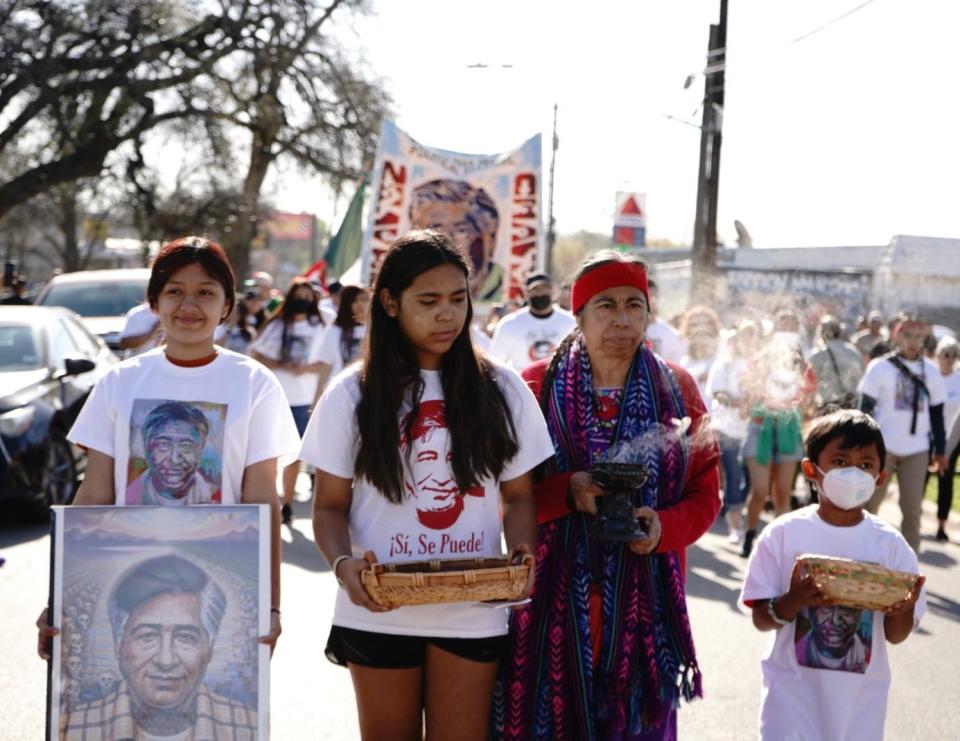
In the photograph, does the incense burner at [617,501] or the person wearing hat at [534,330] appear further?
the person wearing hat at [534,330]

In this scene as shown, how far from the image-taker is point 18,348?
1016 centimetres

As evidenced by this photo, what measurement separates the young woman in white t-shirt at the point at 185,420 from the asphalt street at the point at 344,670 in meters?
2.10

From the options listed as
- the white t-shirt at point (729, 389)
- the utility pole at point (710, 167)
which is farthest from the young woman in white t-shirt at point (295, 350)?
the utility pole at point (710, 167)

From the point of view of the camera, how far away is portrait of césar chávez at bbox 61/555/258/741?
3062mm

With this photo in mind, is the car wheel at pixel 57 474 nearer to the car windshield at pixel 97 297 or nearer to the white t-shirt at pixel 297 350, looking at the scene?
the white t-shirt at pixel 297 350

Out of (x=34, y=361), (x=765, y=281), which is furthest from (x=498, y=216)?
(x=765, y=281)

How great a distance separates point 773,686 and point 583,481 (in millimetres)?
1020

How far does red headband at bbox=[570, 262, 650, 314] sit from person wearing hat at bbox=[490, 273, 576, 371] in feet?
19.6

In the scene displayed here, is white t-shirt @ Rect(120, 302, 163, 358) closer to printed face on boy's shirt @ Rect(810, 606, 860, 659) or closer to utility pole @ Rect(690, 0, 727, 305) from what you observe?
printed face on boy's shirt @ Rect(810, 606, 860, 659)

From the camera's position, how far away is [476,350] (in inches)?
131

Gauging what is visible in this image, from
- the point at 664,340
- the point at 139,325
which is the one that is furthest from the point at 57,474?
the point at 664,340

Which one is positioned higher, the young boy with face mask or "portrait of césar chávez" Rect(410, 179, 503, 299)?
"portrait of césar chávez" Rect(410, 179, 503, 299)

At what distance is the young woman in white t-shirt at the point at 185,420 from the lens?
336 centimetres

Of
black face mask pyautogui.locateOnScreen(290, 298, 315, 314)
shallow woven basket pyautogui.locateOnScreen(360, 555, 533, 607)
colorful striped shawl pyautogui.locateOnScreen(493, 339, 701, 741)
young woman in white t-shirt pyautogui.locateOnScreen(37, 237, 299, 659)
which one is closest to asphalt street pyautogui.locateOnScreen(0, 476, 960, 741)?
black face mask pyautogui.locateOnScreen(290, 298, 315, 314)
